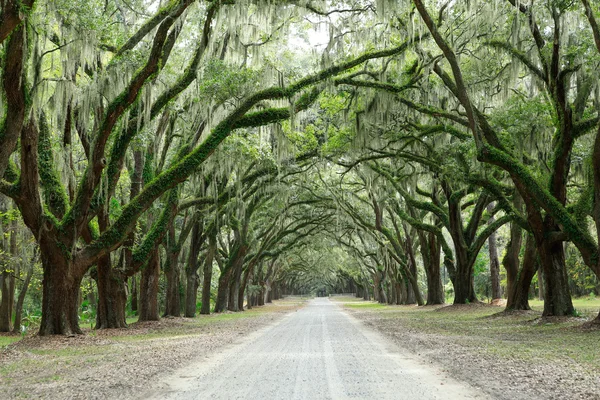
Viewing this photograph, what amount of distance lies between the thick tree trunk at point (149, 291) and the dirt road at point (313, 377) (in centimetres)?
968

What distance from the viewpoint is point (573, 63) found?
12.1 m

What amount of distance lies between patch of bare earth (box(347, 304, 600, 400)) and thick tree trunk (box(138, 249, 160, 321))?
9186 mm

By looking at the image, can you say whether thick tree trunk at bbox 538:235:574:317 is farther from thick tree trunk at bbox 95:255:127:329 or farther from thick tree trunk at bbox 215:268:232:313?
thick tree trunk at bbox 215:268:232:313

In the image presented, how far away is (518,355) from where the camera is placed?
7.90 m

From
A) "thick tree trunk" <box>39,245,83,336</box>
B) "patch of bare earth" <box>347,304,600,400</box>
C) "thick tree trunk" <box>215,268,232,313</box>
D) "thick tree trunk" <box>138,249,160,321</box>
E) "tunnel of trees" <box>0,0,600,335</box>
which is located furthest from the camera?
"thick tree trunk" <box>215,268,232,313</box>

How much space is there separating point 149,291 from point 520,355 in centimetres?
1417

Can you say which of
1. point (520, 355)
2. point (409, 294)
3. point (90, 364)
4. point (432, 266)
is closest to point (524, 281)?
point (520, 355)

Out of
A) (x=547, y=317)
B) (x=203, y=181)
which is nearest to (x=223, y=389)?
(x=547, y=317)

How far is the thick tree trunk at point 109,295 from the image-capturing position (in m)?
15.6

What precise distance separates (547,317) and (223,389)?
10558 mm

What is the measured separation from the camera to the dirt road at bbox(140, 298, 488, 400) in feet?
17.8

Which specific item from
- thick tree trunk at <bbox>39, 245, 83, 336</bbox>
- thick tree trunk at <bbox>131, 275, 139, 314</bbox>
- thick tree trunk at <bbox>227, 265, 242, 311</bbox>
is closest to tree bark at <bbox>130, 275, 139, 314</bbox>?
thick tree trunk at <bbox>131, 275, 139, 314</bbox>

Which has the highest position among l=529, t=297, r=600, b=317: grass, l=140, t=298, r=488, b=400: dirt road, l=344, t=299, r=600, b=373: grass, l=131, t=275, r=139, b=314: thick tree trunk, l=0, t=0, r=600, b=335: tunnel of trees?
l=0, t=0, r=600, b=335: tunnel of trees

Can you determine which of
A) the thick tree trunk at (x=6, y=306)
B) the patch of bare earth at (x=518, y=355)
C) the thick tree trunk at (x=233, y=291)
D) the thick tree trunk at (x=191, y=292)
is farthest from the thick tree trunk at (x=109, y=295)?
the thick tree trunk at (x=233, y=291)
